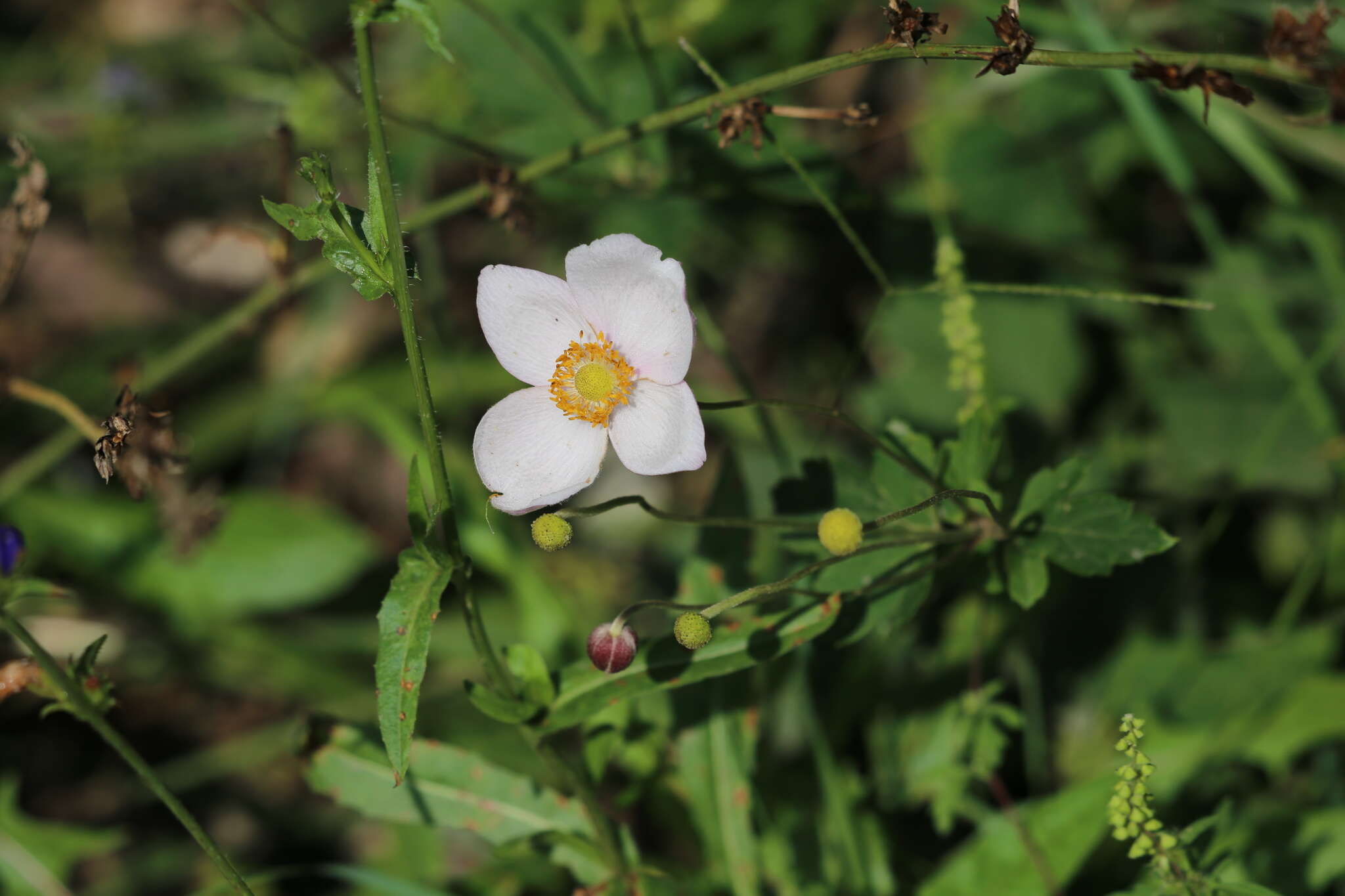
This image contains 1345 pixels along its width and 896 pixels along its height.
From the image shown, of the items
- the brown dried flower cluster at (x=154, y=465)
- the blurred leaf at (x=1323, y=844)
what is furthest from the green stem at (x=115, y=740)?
the blurred leaf at (x=1323, y=844)

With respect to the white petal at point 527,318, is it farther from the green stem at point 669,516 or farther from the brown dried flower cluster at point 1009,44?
the brown dried flower cluster at point 1009,44

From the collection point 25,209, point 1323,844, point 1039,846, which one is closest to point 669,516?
point 1039,846

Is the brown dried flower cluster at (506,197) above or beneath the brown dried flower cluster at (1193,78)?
above

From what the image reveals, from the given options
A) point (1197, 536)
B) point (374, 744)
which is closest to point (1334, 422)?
point (1197, 536)

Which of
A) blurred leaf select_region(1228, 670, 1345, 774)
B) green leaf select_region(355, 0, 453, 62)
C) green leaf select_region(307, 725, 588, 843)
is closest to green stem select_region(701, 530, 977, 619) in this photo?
green leaf select_region(307, 725, 588, 843)

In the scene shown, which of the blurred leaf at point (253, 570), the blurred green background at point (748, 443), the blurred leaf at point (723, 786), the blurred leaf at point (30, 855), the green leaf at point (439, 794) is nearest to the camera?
the green leaf at point (439, 794)

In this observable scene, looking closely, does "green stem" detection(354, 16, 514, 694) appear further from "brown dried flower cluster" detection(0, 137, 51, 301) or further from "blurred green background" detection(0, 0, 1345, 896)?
"brown dried flower cluster" detection(0, 137, 51, 301)

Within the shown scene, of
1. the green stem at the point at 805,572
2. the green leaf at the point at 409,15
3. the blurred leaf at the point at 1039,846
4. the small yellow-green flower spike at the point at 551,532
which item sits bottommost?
the blurred leaf at the point at 1039,846

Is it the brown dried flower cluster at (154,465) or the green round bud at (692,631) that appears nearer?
the green round bud at (692,631)
